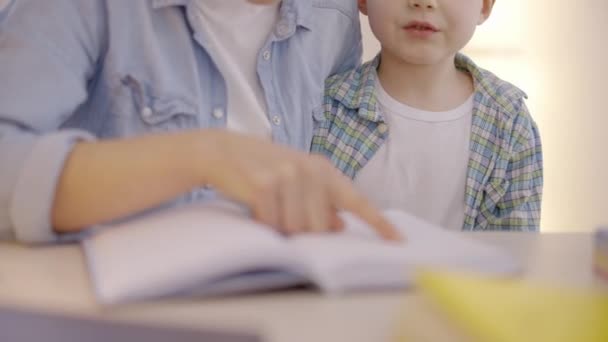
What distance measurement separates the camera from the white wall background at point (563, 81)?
2383mm

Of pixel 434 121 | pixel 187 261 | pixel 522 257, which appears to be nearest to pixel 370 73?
pixel 434 121

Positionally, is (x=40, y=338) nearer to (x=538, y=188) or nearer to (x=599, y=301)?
(x=599, y=301)

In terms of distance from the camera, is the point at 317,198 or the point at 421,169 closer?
the point at 317,198

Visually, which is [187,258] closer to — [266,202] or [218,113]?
[266,202]

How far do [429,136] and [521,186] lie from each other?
0.15 meters

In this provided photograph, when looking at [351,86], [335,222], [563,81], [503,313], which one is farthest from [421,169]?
[563,81]

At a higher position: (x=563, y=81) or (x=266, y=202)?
(x=563, y=81)

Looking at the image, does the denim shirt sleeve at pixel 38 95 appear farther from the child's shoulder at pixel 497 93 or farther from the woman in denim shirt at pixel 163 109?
the child's shoulder at pixel 497 93

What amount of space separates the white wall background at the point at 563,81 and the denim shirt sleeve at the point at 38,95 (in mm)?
1693

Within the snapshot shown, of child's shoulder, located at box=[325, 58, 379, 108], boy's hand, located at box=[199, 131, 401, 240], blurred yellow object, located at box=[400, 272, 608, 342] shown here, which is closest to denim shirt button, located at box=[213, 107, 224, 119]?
child's shoulder, located at box=[325, 58, 379, 108]

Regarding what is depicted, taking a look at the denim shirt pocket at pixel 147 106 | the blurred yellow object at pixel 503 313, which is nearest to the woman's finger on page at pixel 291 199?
the blurred yellow object at pixel 503 313

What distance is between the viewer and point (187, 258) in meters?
0.54

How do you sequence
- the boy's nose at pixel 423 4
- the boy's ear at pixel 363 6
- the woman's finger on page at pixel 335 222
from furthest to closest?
the boy's ear at pixel 363 6 → the boy's nose at pixel 423 4 → the woman's finger on page at pixel 335 222

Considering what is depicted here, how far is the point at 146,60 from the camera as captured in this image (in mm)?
934
